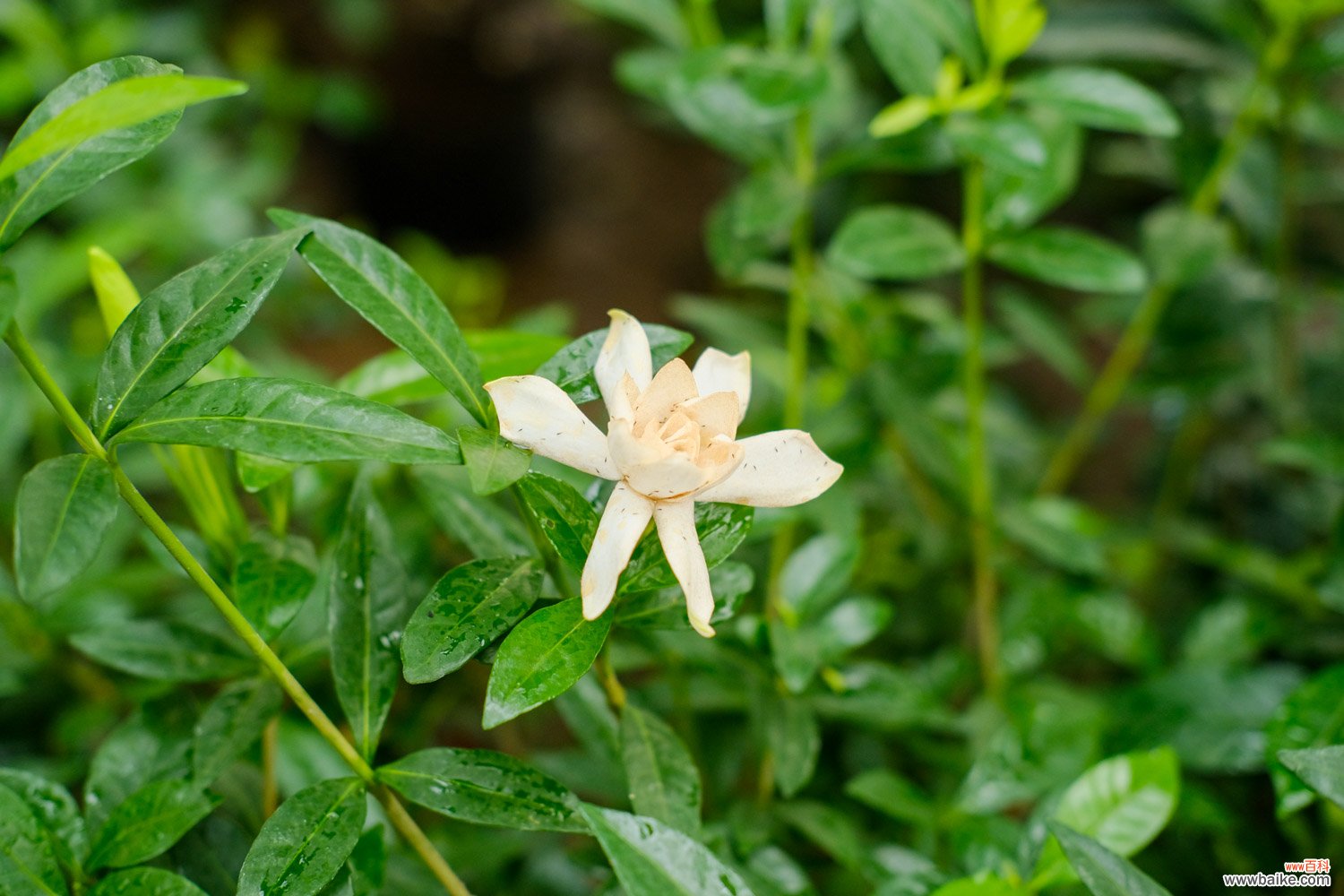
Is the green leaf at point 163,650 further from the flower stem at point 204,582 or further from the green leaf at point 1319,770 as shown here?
the green leaf at point 1319,770

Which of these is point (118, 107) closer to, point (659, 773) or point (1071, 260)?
point (659, 773)

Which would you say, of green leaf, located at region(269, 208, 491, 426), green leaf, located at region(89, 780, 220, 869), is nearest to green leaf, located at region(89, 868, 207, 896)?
green leaf, located at region(89, 780, 220, 869)

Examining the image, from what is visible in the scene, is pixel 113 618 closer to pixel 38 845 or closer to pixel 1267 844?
pixel 38 845

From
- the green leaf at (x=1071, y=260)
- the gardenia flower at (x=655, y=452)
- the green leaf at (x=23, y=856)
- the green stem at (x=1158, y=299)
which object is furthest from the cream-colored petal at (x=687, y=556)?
the green stem at (x=1158, y=299)

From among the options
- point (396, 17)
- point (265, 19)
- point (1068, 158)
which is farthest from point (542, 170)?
point (1068, 158)

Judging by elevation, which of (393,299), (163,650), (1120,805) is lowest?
(1120,805)

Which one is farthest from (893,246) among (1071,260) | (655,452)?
(655,452)

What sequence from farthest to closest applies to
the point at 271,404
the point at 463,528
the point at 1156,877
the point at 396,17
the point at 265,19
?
1. the point at 396,17
2. the point at 265,19
3. the point at 1156,877
4. the point at 463,528
5. the point at 271,404
